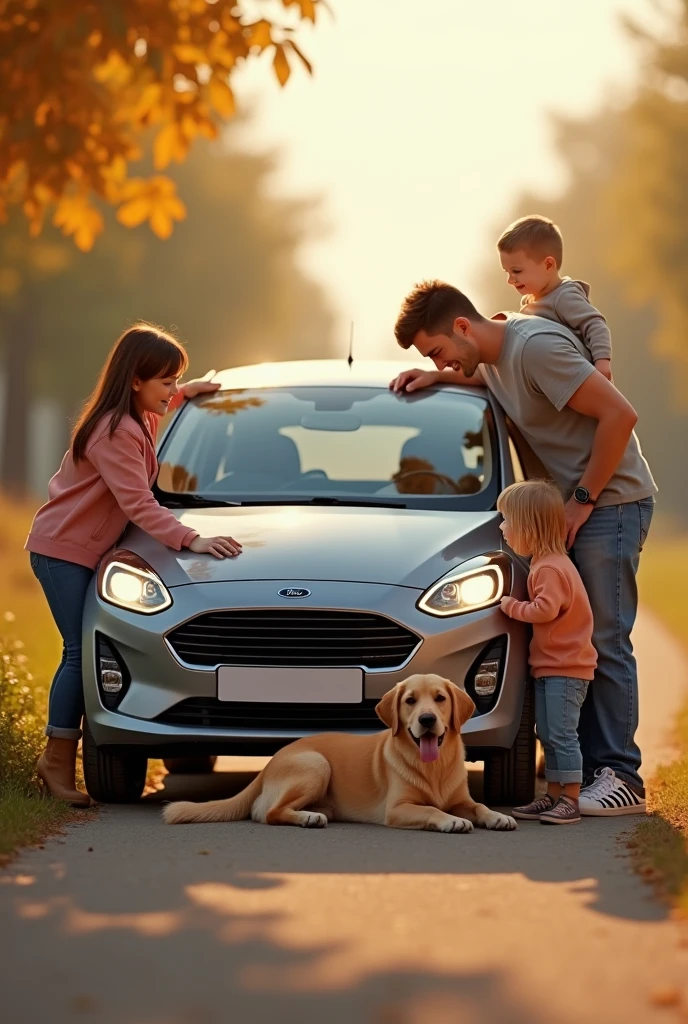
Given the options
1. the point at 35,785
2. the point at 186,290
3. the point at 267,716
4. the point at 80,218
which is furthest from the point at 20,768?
the point at 186,290

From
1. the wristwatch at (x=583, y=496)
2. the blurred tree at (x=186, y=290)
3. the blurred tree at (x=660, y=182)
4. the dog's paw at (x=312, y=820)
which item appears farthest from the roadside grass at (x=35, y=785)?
the blurred tree at (x=186, y=290)

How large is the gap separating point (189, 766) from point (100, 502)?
6.48 ft

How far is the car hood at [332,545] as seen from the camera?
6809 millimetres

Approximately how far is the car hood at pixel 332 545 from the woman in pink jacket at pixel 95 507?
13 cm

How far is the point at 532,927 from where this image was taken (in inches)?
180

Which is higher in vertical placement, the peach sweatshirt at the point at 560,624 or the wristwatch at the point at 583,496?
the wristwatch at the point at 583,496

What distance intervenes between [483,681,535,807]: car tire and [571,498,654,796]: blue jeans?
40 cm

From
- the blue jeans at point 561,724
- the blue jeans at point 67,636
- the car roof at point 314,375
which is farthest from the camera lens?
the car roof at point 314,375

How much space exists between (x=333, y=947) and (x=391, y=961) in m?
0.22

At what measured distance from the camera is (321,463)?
8.67 metres

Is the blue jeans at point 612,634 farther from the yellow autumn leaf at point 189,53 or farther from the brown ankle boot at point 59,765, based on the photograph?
the yellow autumn leaf at point 189,53

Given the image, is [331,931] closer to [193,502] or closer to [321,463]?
[193,502]

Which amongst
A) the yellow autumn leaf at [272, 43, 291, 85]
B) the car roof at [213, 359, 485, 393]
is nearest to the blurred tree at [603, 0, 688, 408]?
the yellow autumn leaf at [272, 43, 291, 85]

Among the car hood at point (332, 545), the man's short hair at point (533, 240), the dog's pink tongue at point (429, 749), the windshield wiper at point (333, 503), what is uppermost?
the man's short hair at point (533, 240)
